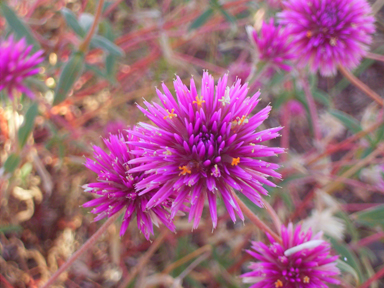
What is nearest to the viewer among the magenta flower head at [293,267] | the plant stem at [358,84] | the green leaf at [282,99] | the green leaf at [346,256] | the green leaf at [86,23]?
the magenta flower head at [293,267]

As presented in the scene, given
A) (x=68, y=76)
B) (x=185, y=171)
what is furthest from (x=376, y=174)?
(x=68, y=76)

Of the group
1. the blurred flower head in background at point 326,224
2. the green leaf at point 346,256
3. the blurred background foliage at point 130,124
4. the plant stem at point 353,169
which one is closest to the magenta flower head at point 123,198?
the blurred background foliage at point 130,124

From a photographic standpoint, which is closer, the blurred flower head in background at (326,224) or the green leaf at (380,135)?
the green leaf at (380,135)

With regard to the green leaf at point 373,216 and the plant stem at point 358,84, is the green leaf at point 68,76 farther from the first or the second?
the green leaf at point 373,216

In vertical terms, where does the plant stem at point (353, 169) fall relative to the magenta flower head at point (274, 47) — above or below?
below

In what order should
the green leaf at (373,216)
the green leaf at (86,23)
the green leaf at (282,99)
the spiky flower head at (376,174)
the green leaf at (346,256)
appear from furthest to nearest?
the green leaf at (282,99) → the spiky flower head at (376,174) → the green leaf at (86,23) → the green leaf at (373,216) → the green leaf at (346,256)

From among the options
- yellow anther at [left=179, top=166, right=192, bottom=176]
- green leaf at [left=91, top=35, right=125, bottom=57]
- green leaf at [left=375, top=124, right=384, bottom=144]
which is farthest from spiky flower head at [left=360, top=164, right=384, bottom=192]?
green leaf at [left=91, top=35, right=125, bottom=57]

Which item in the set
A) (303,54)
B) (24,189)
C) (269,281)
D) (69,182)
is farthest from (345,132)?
(24,189)
